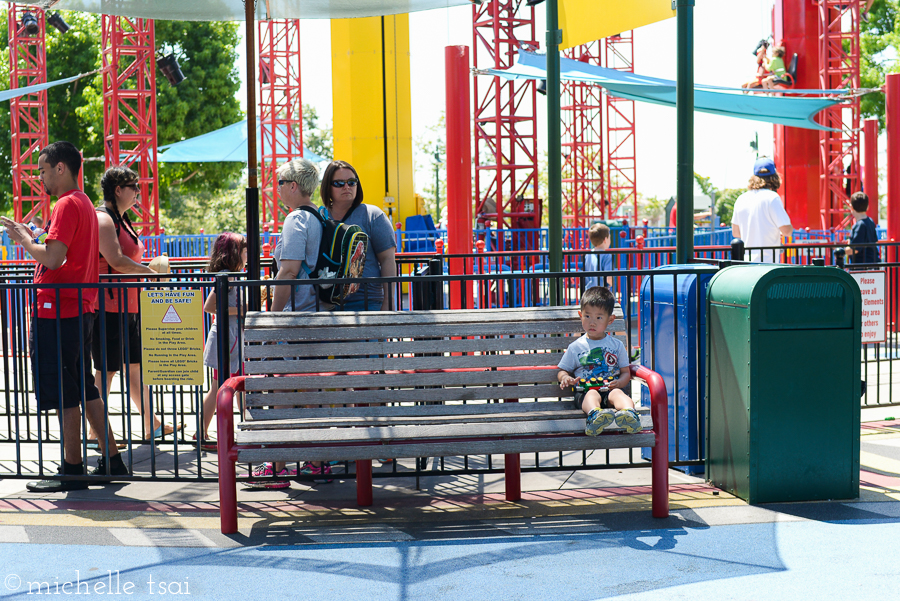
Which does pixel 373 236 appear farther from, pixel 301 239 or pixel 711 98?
pixel 711 98

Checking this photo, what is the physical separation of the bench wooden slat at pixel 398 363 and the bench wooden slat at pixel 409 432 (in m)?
0.40

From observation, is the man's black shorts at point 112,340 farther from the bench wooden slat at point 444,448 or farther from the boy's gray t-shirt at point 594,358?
the boy's gray t-shirt at point 594,358

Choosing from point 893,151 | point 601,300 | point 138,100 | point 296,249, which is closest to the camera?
point 601,300

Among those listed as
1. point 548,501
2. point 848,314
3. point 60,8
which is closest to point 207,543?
point 548,501

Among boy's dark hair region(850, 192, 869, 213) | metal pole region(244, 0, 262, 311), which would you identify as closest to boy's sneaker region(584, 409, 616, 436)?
metal pole region(244, 0, 262, 311)

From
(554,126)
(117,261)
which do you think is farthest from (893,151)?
(117,261)

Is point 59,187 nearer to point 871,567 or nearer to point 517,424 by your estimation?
point 517,424

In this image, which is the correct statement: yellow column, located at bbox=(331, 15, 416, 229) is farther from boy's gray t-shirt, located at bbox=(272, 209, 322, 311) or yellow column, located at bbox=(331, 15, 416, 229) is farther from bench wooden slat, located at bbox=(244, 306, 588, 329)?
bench wooden slat, located at bbox=(244, 306, 588, 329)

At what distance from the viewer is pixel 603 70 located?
1417 cm

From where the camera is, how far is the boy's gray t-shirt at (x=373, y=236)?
5668mm

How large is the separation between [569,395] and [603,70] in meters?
10.2

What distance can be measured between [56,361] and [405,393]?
7.44ft

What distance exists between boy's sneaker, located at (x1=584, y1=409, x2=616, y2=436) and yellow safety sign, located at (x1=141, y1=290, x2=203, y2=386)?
2291 mm

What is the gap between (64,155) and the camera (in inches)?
218
